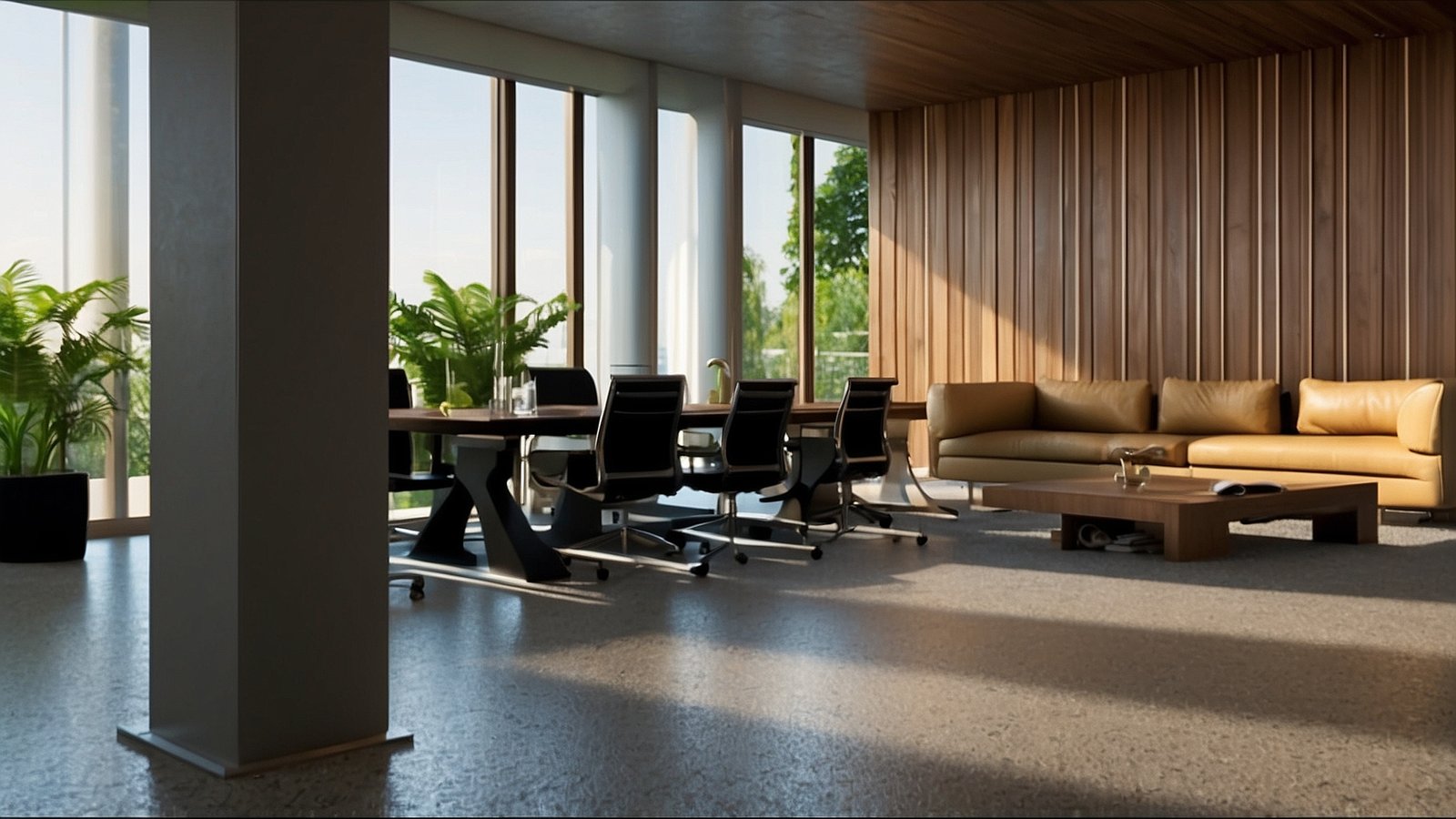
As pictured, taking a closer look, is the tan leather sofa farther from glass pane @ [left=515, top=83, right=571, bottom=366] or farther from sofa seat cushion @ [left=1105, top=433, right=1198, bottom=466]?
glass pane @ [left=515, top=83, right=571, bottom=366]

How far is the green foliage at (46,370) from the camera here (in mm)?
6598

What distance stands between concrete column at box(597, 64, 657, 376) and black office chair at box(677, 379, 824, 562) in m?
3.13

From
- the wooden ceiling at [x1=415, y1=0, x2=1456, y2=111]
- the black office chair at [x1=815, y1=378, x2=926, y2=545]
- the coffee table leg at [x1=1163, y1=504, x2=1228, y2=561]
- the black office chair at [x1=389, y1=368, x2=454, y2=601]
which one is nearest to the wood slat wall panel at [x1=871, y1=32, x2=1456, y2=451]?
the wooden ceiling at [x1=415, y1=0, x2=1456, y2=111]

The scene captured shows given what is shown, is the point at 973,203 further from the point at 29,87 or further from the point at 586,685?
the point at 586,685

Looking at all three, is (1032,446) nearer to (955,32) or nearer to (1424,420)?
(1424,420)

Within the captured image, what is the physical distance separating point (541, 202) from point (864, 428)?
329 centimetres

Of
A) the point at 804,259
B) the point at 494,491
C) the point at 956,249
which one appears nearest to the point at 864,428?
the point at 494,491

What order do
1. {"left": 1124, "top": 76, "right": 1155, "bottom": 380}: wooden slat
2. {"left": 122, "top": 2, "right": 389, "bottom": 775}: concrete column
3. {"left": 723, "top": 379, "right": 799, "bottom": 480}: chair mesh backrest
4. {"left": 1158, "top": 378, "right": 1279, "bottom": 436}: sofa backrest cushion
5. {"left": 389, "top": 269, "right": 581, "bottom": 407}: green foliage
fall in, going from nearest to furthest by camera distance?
1. {"left": 122, "top": 2, "right": 389, "bottom": 775}: concrete column
2. {"left": 723, "top": 379, "right": 799, "bottom": 480}: chair mesh backrest
3. {"left": 389, "top": 269, "right": 581, "bottom": 407}: green foliage
4. {"left": 1158, "top": 378, "right": 1279, "bottom": 436}: sofa backrest cushion
5. {"left": 1124, "top": 76, "right": 1155, "bottom": 380}: wooden slat

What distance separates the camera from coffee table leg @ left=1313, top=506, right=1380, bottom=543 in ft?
23.5

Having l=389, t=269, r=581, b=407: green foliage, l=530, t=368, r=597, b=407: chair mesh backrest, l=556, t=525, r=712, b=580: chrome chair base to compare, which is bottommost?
l=556, t=525, r=712, b=580: chrome chair base

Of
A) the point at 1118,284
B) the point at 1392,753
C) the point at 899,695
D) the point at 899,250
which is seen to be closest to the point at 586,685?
the point at 899,695

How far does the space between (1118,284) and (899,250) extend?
1987mm

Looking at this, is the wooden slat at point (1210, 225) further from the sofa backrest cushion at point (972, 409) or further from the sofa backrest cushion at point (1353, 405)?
the sofa backrest cushion at point (972, 409)

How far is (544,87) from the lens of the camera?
952 cm
